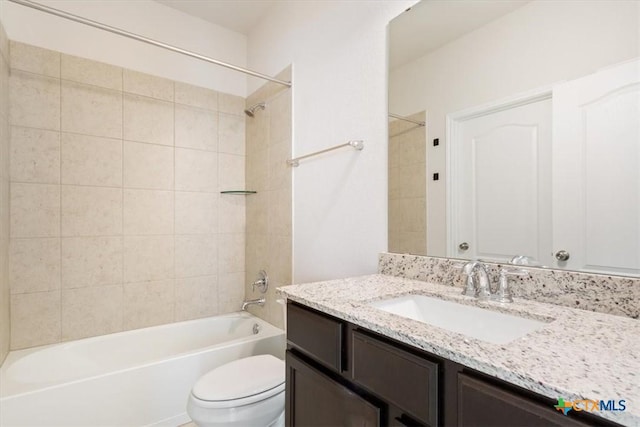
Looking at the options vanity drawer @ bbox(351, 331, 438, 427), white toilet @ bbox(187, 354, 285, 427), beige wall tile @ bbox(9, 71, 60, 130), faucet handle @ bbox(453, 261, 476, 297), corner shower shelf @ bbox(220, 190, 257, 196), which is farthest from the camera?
corner shower shelf @ bbox(220, 190, 257, 196)

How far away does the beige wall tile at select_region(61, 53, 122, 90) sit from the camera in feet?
6.48

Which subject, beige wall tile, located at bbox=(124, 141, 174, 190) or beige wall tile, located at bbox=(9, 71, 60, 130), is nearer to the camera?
beige wall tile, located at bbox=(9, 71, 60, 130)

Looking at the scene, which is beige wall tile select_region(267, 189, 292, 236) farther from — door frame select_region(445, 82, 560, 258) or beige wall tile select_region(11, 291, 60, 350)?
beige wall tile select_region(11, 291, 60, 350)

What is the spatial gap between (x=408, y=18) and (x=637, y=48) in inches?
31.4

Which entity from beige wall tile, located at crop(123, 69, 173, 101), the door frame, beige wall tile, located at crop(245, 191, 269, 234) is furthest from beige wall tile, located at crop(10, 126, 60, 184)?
the door frame

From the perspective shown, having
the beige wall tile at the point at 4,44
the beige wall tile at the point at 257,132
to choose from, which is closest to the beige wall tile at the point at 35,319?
the beige wall tile at the point at 4,44

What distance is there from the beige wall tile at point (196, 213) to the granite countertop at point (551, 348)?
170 centimetres

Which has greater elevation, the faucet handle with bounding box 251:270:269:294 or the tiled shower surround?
the tiled shower surround

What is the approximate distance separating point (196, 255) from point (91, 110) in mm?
1183

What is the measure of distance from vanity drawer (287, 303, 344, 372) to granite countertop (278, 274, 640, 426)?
0.13ft

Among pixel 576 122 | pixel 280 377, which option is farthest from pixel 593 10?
pixel 280 377

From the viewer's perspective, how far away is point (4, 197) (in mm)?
1719

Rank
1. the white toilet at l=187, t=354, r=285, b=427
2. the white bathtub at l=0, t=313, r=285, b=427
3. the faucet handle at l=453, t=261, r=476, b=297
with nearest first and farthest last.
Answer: the faucet handle at l=453, t=261, r=476, b=297, the white toilet at l=187, t=354, r=285, b=427, the white bathtub at l=0, t=313, r=285, b=427

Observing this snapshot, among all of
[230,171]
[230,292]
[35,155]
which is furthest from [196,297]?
[35,155]
